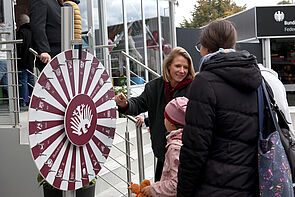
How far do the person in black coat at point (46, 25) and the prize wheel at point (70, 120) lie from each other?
1132 millimetres

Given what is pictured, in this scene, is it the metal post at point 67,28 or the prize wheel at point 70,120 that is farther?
the metal post at point 67,28

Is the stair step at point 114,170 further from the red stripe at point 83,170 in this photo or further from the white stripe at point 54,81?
the white stripe at point 54,81

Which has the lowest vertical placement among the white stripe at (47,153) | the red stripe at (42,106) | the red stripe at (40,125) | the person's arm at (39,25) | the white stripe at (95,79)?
the white stripe at (47,153)

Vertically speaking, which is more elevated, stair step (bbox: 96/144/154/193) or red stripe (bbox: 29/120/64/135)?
red stripe (bbox: 29/120/64/135)

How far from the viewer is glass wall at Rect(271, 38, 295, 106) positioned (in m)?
12.8

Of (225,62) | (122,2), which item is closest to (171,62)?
(225,62)

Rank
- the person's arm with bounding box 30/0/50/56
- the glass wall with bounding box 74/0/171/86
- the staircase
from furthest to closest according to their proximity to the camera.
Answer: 1. the glass wall with bounding box 74/0/171/86
2. the staircase
3. the person's arm with bounding box 30/0/50/56

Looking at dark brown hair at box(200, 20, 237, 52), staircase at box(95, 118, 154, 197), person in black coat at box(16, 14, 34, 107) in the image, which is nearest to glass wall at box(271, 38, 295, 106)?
staircase at box(95, 118, 154, 197)

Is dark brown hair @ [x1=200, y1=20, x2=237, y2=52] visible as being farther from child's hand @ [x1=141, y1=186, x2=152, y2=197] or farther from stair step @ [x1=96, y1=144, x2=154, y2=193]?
stair step @ [x1=96, y1=144, x2=154, y2=193]

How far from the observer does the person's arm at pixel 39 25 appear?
10.5 ft

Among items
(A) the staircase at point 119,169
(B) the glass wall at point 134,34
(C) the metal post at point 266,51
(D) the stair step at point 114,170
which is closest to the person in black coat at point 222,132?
(A) the staircase at point 119,169

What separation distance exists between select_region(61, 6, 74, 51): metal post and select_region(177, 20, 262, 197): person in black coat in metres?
0.73

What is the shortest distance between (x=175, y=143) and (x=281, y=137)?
55cm

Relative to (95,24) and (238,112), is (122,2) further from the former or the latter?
(238,112)
